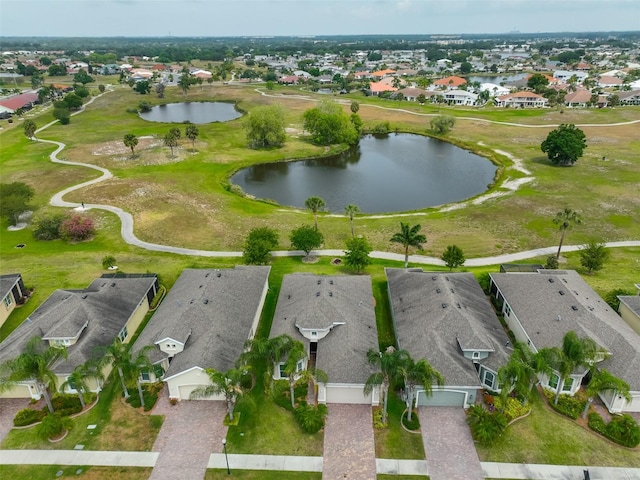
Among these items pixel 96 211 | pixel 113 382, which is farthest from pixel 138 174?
pixel 113 382

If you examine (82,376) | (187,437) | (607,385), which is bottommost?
(187,437)

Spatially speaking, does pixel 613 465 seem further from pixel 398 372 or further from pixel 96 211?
pixel 96 211

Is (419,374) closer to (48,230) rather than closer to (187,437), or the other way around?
(187,437)

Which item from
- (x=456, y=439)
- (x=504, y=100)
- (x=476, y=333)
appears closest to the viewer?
(x=456, y=439)

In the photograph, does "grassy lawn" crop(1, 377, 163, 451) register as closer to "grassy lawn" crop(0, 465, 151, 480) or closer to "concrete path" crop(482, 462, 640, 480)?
"grassy lawn" crop(0, 465, 151, 480)

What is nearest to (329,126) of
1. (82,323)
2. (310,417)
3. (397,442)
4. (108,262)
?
(108,262)

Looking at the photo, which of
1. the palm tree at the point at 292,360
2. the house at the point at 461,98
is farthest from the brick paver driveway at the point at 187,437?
the house at the point at 461,98
